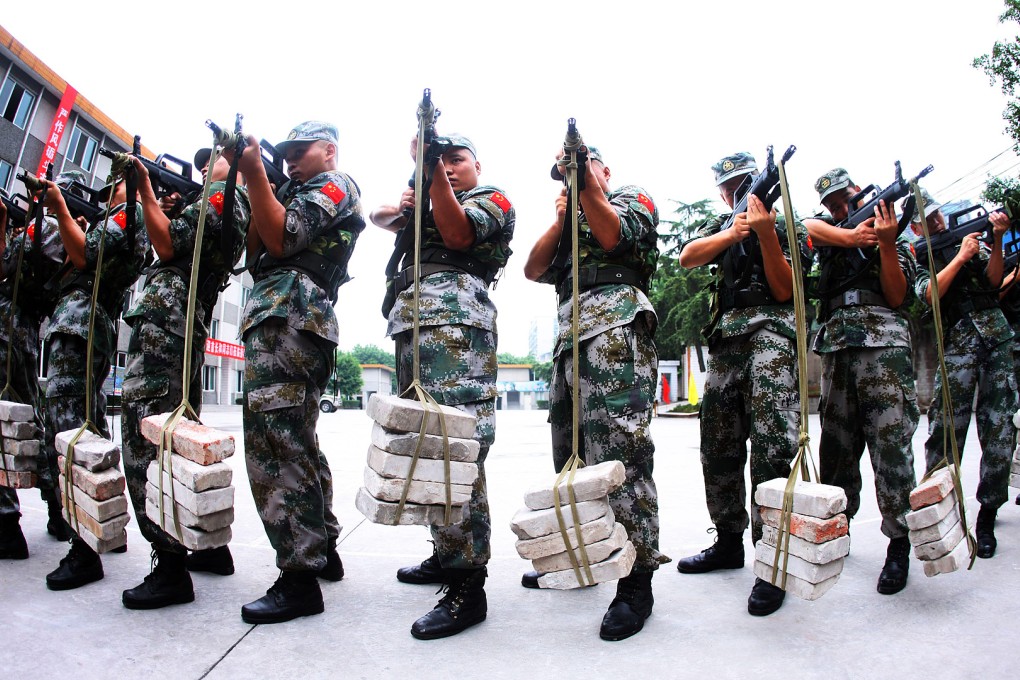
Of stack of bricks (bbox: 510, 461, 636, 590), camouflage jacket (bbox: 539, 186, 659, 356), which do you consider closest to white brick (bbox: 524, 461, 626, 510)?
stack of bricks (bbox: 510, 461, 636, 590)

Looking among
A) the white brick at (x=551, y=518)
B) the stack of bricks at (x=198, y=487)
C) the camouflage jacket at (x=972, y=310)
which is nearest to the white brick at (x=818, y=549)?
the white brick at (x=551, y=518)

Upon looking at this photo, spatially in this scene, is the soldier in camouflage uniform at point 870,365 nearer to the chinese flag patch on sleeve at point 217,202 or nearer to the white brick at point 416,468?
the white brick at point 416,468

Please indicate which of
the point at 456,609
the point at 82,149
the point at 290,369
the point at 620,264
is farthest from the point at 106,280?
the point at 82,149

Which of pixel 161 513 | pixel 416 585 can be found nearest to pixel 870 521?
pixel 416 585

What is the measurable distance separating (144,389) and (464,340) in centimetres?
135

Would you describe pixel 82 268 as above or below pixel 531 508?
above

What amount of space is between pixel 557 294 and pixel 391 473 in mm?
1249

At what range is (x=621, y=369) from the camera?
229 centimetres

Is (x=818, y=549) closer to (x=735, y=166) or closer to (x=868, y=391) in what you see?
(x=868, y=391)

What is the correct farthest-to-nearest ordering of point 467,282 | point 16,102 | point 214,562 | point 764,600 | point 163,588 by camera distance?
point 16,102 < point 214,562 < point 467,282 < point 163,588 < point 764,600

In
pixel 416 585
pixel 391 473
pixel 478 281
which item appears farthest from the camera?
pixel 416 585

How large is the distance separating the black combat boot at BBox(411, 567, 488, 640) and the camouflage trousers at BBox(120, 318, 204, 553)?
1240 mm

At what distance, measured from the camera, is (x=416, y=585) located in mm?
2697

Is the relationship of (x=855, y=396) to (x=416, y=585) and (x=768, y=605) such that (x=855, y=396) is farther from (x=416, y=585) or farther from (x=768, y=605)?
(x=416, y=585)
